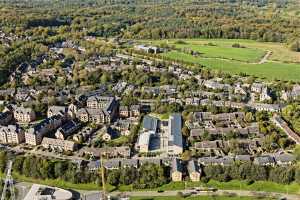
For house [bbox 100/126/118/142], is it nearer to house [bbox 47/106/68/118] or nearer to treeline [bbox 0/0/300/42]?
house [bbox 47/106/68/118]

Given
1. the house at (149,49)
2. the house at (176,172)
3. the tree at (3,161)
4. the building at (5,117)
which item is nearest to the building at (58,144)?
the tree at (3,161)

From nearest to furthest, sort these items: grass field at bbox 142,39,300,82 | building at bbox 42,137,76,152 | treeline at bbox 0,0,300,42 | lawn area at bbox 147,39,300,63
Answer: building at bbox 42,137,76,152 < grass field at bbox 142,39,300,82 < lawn area at bbox 147,39,300,63 < treeline at bbox 0,0,300,42

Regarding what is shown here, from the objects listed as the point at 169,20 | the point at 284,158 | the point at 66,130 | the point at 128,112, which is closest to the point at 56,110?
the point at 66,130

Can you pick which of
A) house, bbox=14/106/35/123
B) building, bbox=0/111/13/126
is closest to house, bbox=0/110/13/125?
building, bbox=0/111/13/126

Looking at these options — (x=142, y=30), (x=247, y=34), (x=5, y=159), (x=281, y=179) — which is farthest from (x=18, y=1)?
(x=281, y=179)

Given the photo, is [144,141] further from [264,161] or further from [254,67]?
[254,67]

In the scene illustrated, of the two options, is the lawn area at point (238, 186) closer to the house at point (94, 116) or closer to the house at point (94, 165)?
the house at point (94, 165)

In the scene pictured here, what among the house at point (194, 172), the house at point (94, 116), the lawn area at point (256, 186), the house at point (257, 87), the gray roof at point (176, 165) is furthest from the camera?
the house at point (257, 87)
